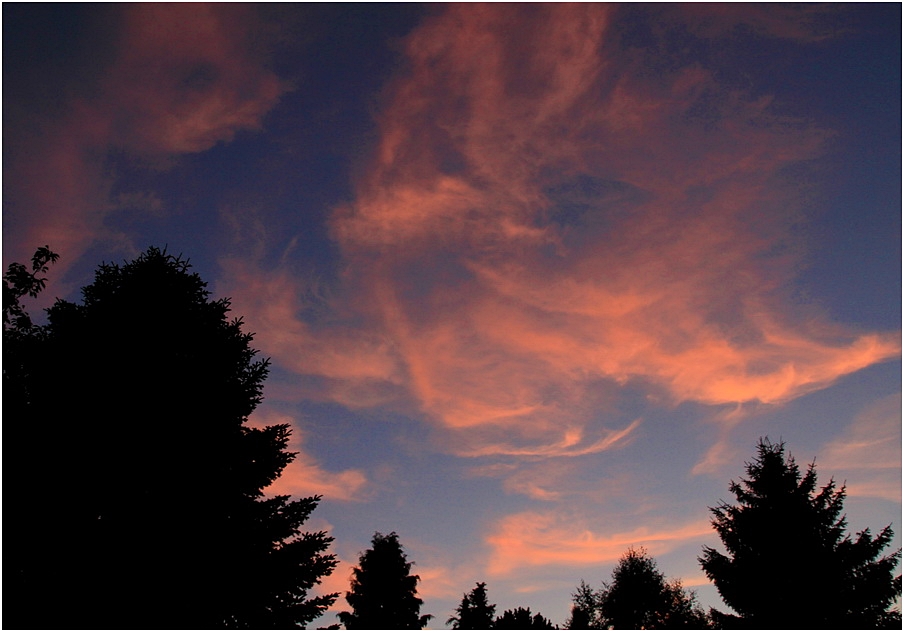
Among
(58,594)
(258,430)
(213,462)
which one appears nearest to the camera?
(58,594)

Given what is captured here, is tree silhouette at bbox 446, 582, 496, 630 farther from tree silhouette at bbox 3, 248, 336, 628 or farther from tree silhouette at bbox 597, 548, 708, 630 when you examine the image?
tree silhouette at bbox 3, 248, 336, 628

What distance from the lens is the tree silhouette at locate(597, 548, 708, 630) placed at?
40.7 meters

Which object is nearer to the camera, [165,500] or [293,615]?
[165,500]

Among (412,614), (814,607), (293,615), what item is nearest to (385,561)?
(412,614)

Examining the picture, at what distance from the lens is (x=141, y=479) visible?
413 inches

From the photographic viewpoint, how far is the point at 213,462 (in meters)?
11.4

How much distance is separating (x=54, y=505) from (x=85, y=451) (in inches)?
43.0

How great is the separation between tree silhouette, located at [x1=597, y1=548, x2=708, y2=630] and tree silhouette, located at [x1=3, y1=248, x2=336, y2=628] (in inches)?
1531

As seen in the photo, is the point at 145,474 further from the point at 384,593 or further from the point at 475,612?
the point at 475,612

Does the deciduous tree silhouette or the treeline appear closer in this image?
the treeline

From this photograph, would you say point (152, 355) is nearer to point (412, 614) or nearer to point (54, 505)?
point (54, 505)

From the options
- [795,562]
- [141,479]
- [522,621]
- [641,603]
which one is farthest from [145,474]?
[641,603]

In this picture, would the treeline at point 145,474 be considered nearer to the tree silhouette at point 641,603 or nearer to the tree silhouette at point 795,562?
the tree silhouette at point 795,562

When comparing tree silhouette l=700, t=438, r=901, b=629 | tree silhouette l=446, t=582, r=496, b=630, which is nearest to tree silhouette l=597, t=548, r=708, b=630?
tree silhouette l=446, t=582, r=496, b=630
